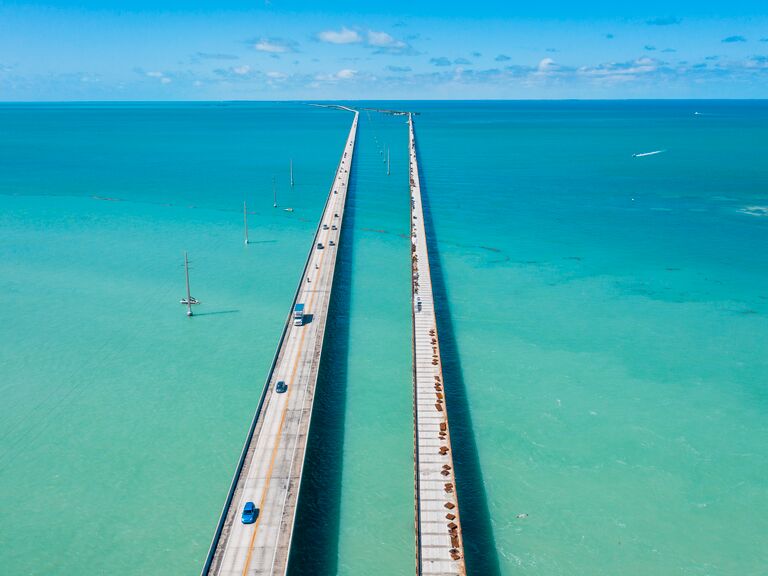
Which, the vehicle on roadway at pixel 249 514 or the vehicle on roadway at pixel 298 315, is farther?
the vehicle on roadway at pixel 298 315

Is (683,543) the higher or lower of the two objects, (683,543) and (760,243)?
the lower

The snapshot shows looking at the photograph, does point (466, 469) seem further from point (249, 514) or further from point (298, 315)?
point (298, 315)

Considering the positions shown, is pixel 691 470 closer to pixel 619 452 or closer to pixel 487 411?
pixel 619 452

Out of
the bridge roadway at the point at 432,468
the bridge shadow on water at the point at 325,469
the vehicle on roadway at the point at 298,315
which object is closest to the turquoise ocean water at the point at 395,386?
the bridge shadow on water at the point at 325,469

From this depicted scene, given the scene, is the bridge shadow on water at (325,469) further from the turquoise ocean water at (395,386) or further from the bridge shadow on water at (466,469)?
the bridge shadow on water at (466,469)

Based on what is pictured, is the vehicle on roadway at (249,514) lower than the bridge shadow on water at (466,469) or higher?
higher

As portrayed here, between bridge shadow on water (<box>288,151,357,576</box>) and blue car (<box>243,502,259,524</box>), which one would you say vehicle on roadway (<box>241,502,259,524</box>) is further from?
bridge shadow on water (<box>288,151,357,576</box>)

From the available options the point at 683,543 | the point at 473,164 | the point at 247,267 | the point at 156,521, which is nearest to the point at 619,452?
the point at 683,543
